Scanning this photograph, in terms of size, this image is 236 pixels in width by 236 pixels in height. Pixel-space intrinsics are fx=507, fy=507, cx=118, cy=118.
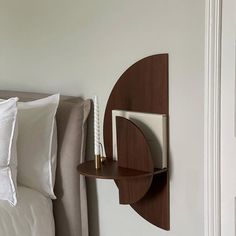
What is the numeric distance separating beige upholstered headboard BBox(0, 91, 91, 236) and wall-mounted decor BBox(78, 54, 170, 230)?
0.56ft

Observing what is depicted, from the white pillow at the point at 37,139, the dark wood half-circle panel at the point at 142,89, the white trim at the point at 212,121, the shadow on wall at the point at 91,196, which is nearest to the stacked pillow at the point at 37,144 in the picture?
the white pillow at the point at 37,139

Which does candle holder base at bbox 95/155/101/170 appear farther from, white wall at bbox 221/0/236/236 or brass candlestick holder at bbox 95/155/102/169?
white wall at bbox 221/0/236/236

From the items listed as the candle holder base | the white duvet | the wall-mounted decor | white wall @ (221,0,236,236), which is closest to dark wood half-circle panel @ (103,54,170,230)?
the wall-mounted decor

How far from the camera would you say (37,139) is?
232cm

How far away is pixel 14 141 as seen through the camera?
7.21 feet

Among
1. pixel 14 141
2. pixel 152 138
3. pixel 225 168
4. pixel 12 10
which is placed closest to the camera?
pixel 225 168

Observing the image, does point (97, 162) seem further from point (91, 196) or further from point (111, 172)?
point (91, 196)

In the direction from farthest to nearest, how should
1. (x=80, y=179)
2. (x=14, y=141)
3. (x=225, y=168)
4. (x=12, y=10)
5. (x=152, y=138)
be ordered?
(x=12, y=10), (x=80, y=179), (x=14, y=141), (x=152, y=138), (x=225, y=168)

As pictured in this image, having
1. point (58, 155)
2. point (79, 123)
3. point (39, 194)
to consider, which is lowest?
point (39, 194)

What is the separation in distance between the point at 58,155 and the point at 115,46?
1.90 feet

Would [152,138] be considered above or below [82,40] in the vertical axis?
below

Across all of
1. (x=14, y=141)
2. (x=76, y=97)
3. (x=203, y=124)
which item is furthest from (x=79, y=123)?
(x=203, y=124)

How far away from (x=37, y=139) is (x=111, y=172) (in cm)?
45

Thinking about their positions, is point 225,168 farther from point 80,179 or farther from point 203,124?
point 80,179
